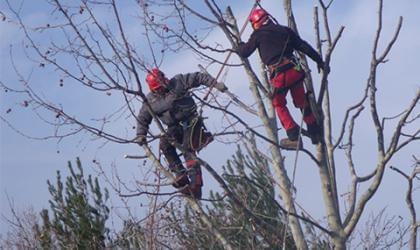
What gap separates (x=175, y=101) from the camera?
7.56 meters

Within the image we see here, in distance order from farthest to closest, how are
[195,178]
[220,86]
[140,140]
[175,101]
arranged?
[195,178], [175,101], [220,86], [140,140]

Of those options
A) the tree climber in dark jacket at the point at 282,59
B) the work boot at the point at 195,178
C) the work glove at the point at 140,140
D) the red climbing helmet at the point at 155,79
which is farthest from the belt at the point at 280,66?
the work glove at the point at 140,140

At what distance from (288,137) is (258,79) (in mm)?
834

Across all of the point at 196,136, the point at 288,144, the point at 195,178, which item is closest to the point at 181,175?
the point at 195,178

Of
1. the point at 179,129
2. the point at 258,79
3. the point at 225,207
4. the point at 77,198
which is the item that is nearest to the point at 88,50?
the point at 258,79

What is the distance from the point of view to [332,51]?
610cm

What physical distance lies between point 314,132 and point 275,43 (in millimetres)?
998

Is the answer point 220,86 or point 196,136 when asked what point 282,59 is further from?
point 196,136

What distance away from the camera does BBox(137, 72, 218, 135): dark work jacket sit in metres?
7.38

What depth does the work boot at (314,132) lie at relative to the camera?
6438mm

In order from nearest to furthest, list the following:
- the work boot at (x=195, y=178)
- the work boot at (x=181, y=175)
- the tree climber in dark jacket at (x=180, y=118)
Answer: the tree climber in dark jacket at (x=180, y=118)
the work boot at (x=181, y=175)
the work boot at (x=195, y=178)

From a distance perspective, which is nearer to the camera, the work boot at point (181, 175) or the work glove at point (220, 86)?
the work glove at point (220, 86)

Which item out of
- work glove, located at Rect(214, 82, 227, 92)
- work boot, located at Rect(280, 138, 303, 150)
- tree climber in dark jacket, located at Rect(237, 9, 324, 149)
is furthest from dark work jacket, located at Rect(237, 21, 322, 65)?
work boot, located at Rect(280, 138, 303, 150)

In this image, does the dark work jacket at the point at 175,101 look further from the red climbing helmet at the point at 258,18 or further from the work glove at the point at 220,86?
the red climbing helmet at the point at 258,18
